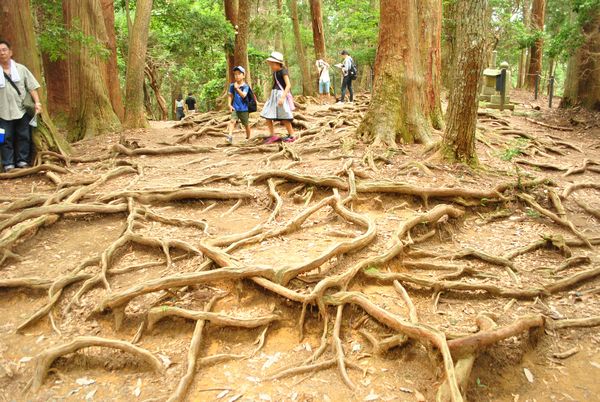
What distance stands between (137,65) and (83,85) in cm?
126

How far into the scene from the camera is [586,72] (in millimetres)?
12461

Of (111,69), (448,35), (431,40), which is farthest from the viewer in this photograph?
(448,35)

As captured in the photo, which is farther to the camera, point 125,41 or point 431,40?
point 125,41

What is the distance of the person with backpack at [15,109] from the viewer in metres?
7.07

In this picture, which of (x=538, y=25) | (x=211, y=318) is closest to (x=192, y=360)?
(x=211, y=318)

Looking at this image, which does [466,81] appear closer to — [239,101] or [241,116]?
[239,101]

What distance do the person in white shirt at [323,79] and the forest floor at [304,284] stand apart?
11343mm

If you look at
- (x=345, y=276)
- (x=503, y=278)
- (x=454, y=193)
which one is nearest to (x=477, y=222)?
(x=454, y=193)

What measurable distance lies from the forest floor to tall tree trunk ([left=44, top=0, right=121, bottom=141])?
3.08m

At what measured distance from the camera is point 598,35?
11.3 meters

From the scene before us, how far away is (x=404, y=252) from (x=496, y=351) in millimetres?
1474

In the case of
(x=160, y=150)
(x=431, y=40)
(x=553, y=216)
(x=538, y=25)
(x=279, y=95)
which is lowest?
(x=553, y=216)

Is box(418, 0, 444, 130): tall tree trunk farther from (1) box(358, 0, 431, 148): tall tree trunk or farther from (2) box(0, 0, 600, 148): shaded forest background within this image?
(1) box(358, 0, 431, 148): tall tree trunk

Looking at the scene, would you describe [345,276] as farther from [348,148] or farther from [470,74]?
[348,148]
